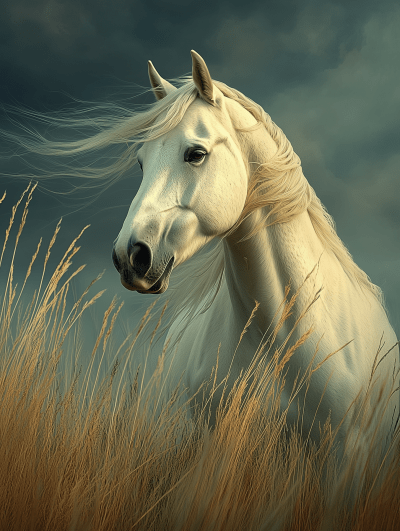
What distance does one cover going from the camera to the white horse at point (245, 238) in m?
2.04

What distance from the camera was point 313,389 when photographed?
7.78ft

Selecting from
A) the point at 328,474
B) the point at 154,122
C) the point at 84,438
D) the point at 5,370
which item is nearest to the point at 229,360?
the point at 328,474

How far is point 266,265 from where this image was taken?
92.9 inches

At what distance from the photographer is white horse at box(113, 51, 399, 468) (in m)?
2.04

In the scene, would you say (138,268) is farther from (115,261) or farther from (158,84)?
(158,84)

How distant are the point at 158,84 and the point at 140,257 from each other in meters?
1.48

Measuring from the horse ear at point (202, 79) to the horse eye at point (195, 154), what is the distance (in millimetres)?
373

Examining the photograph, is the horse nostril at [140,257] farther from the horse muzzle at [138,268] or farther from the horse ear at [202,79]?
the horse ear at [202,79]

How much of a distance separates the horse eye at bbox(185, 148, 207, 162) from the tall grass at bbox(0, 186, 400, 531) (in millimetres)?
852

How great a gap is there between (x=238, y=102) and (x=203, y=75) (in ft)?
1.10

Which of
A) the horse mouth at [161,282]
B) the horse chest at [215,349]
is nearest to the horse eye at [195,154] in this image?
the horse mouth at [161,282]

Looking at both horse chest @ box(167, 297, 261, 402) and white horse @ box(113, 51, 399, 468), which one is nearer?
white horse @ box(113, 51, 399, 468)

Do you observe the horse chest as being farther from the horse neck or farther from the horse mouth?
the horse mouth

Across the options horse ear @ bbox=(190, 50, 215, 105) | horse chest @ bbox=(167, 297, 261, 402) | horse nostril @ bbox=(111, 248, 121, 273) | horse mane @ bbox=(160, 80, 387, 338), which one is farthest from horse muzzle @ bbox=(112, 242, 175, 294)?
horse ear @ bbox=(190, 50, 215, 105)
